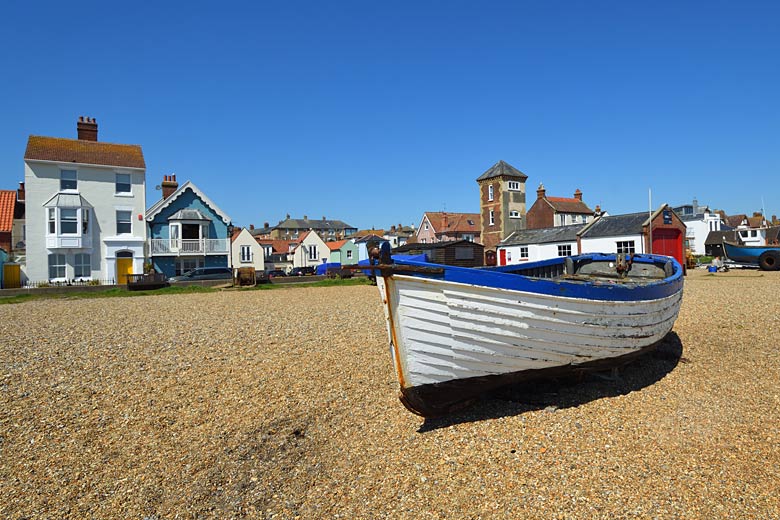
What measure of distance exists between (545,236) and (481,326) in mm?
35461

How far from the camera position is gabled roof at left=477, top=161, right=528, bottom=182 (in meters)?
46.6

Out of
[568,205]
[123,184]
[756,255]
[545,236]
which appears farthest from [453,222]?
[123,184]

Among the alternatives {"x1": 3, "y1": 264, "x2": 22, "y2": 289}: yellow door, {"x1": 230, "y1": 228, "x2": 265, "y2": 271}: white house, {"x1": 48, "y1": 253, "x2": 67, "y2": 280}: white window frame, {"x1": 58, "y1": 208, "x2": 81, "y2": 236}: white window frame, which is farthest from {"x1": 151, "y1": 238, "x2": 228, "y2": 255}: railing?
{"x1": 230, "y1": 228, "x2": 265, "y2": 271}: white house

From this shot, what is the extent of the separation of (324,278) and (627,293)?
1089 inches

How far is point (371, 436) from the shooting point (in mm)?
5801

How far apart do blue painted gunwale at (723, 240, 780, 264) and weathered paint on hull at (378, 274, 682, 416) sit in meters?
35.9

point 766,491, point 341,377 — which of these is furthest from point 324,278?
point 766,491

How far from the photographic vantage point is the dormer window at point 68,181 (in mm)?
31203

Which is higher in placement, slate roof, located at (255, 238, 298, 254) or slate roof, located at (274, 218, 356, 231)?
slate roof, located at (274, 218, 356, 231)

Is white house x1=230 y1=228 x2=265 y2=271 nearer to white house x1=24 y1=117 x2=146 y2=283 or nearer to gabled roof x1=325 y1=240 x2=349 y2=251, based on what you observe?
gabled roof x1=325 y1=240 x2=349 y2=251

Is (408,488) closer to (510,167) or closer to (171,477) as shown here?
(171,477)

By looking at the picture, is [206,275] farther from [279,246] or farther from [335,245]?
[279,246]

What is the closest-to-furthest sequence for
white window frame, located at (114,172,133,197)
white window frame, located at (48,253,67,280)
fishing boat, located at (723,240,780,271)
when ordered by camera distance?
1. white window frame, located at (48,253,67,280)
2. fishing boat, located at (723,240,780,271)
3. white window frame, located at (114,172,133,197)

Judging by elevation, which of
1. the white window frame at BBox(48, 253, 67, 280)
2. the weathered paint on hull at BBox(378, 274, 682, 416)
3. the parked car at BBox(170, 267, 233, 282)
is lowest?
the weathered paint on hull at BBox(378, 274, 682, 416)
